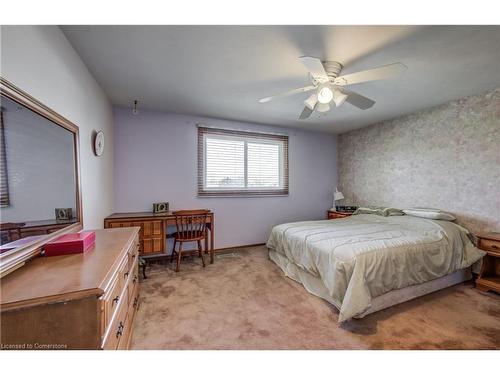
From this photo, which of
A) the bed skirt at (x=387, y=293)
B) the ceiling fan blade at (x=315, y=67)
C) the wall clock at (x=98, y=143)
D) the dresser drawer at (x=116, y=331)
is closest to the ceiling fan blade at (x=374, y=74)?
the ceiling fan blade at (x=315, y=67)

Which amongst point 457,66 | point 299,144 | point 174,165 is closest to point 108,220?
point 174,165

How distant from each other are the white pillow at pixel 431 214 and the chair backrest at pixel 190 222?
2990 mm

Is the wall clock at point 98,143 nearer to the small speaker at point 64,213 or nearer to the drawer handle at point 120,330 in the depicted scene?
the small speaker at point 64,213

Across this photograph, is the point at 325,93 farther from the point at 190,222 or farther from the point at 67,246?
the point at 190,222

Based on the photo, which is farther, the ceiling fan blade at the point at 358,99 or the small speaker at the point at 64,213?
the ceiling fan blade at the point at 358,99

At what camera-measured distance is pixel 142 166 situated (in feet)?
10.4

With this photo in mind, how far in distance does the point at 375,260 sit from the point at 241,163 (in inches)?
103

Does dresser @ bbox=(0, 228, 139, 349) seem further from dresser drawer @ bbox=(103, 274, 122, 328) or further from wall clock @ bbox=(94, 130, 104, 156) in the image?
wall clock @ bbox=(94, 130, 104, 156)

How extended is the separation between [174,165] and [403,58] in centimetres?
313

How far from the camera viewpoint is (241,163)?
3793 millimetres

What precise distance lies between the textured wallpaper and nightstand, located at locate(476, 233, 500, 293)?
0.28m

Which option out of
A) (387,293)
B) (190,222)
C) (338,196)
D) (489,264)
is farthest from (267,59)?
(489,264)

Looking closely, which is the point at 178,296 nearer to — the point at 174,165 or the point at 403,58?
the point at 174,165

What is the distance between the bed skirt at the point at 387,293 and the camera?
74.6 inches
